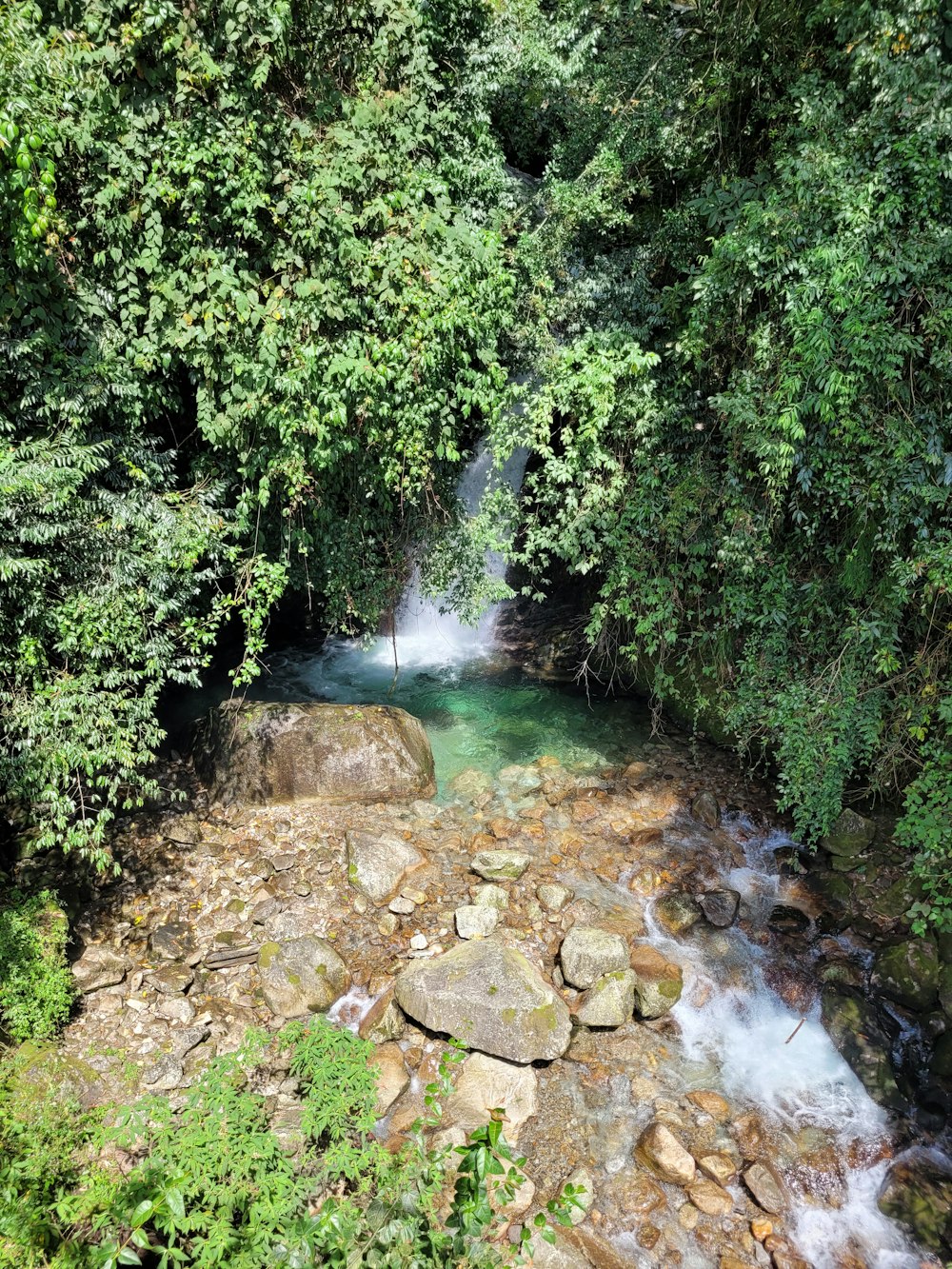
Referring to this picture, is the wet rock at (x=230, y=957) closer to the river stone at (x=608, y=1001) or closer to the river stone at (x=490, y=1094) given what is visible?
the river stone at (x=490, y=1094)

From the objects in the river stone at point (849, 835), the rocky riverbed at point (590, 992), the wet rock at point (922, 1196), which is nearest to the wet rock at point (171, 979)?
the rocky riverbed at point (590, 992)

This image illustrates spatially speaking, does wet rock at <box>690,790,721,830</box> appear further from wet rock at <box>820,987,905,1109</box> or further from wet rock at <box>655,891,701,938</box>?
wet rock at <box>820,987,905,1109</box>

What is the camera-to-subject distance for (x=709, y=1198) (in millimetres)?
5469

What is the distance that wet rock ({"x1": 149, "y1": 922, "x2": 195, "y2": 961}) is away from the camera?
7.02 metres

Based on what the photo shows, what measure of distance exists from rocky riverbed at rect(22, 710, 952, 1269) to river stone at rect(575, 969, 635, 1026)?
0.03 metres

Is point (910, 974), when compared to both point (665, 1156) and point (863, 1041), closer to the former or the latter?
point (863, 1041)

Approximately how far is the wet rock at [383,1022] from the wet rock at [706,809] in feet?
14.5

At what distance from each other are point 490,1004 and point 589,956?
117cm

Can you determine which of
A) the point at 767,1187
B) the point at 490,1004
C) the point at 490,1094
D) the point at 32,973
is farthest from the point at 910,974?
the point at 32,973

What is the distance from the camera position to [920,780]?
6.64 m

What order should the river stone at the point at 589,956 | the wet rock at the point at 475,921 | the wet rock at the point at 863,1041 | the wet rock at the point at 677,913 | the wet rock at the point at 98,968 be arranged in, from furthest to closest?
the wet rock at the point at 677,913 < the wet rock at the point at 475,921 < the river stone at the point at 589,956 < the wet rock at the point at 98,968 < the wet rock at the point at 863,1041

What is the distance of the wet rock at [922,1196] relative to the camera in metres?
5.41

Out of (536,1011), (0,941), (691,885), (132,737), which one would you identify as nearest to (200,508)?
(132,737)

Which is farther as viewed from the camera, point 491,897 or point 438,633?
point 438,633
